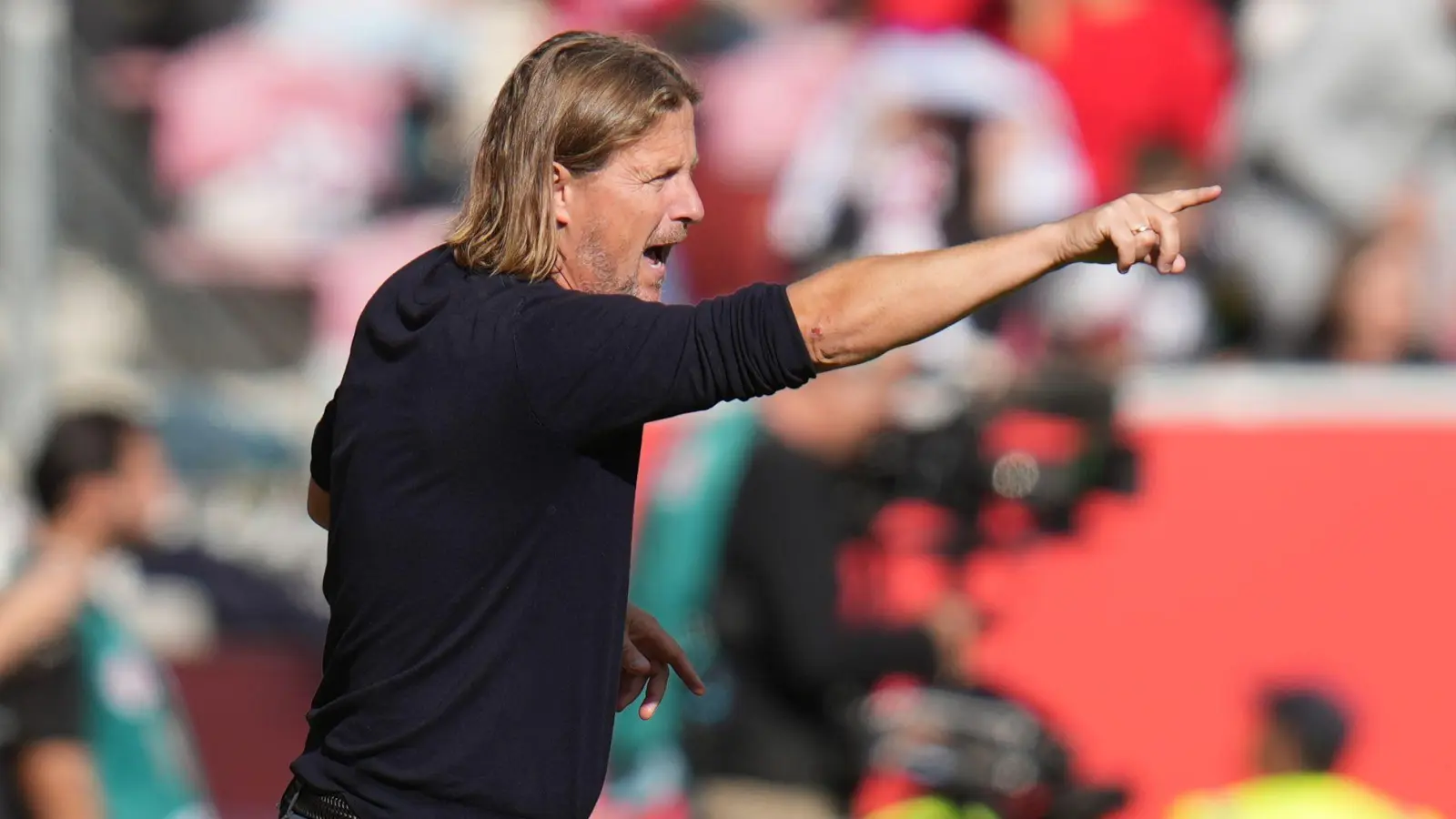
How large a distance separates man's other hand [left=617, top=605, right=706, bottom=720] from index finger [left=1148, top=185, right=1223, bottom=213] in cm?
116

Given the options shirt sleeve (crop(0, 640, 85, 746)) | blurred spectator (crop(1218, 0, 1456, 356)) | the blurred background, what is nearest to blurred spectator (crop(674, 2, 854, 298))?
the blurred background

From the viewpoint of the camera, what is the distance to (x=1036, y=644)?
254 inches

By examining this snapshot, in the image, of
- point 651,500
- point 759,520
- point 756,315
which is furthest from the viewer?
point 651,500

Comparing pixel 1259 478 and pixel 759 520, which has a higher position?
pixel 1259 478

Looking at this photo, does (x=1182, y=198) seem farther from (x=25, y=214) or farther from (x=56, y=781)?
(x=25, y=214)

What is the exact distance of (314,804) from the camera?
2.89m

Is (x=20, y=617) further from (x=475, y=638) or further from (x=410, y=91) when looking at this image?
(x=410, y=91)

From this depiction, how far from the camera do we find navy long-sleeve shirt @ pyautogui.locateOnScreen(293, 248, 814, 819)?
8.81 ft

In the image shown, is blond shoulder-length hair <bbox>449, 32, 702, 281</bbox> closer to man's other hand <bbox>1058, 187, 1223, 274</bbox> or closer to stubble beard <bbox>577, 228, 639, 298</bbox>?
stubble beard <bbox>577, 228, 639, 298</bbox>

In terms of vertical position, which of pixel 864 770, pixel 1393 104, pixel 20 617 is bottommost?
pixel 20 617

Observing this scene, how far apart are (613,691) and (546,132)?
0.80m

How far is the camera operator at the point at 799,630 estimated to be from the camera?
520 centimetres

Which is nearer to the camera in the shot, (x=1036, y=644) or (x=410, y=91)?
(x=1036, y=644)

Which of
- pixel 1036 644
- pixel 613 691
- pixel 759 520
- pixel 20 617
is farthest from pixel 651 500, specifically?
pixel 613 691
